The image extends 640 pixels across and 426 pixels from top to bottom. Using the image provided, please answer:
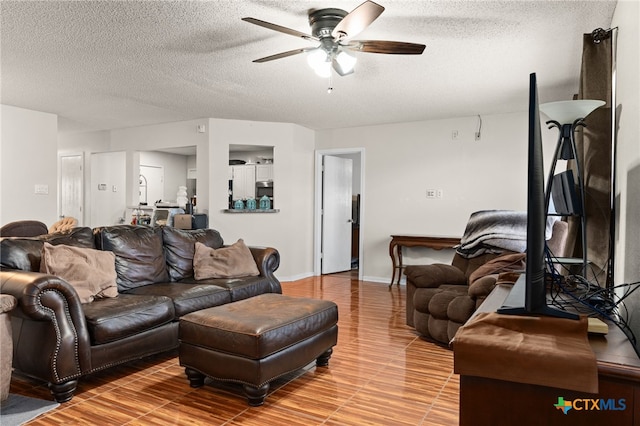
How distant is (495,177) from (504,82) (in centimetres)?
178

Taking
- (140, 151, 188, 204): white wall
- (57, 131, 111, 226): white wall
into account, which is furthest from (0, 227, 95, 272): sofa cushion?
(140, 151, 188, 204): white wall

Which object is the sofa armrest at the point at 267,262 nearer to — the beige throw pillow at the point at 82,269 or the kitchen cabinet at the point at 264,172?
the beige throw pillow at the point at 82,269

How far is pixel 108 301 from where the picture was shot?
2.87 metres

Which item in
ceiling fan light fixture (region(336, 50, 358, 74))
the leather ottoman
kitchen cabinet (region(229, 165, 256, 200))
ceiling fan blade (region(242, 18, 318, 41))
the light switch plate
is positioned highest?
ceiling fan blade (region(242, 18, 318, 41))

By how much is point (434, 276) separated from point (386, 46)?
78.5 inches

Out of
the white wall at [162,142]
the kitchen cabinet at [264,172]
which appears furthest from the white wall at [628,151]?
the kitchen cabinet at [264,172]

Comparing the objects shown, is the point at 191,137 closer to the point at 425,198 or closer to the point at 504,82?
the point at 425,198

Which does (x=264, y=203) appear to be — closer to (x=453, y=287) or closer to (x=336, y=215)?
(x=336, y=215)

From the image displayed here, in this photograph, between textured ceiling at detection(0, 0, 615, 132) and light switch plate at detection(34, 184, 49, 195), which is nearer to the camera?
textured ceiling at detection(0, 0, 615, 132)

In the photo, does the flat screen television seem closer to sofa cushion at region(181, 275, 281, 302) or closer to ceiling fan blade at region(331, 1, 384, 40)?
ceiling fan blade at region(331, 1, 384, 40)

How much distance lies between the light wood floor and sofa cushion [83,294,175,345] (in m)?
0.33

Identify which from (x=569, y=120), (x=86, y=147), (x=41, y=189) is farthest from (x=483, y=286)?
(x=86, y=147)

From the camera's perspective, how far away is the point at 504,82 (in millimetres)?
4336

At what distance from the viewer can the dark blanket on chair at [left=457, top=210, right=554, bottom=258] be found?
3.75 meters
